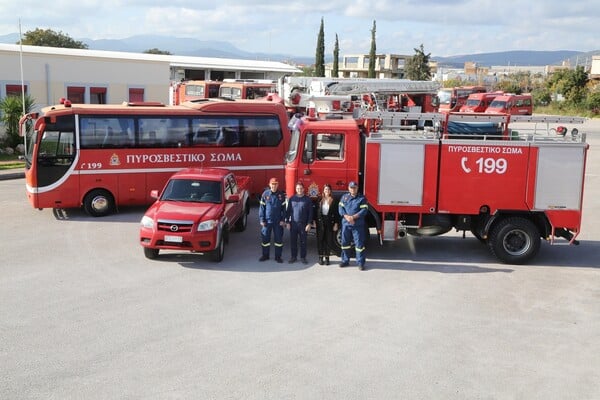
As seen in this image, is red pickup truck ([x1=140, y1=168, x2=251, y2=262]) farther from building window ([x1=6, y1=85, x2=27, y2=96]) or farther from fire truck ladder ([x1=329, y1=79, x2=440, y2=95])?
building window ([x1=6, y1=85, x2=27, y2=96])

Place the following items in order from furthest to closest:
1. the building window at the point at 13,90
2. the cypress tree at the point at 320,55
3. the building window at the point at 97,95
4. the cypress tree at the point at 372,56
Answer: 1. the cypress tree at the point at 372,56
2. the cypress tree at the point at 320,55
3. the building window at the point at 97,95
4. the building window at the point at 13,90

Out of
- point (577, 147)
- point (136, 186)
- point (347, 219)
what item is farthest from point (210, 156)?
point (577, 147)

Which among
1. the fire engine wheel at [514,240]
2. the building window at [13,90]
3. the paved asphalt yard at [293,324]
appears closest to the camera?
the paved asphalt yard at [293,324]

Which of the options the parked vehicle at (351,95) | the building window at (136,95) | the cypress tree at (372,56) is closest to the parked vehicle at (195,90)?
the building window at (136,95)

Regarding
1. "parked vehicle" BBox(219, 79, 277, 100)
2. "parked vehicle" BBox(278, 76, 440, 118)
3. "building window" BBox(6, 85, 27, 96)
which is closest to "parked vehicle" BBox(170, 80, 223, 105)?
"parked vehicle" BBox(219, 79, 277, 100)

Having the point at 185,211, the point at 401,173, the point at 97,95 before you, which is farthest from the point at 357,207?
the point at 97,95

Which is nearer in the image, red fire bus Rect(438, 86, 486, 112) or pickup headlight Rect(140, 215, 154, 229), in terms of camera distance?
pickup headlight Rect(140, 215, 154, 229)

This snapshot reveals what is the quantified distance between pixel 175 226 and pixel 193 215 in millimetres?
417

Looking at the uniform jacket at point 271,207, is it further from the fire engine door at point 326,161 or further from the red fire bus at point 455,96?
the red fire bus at point 455,96

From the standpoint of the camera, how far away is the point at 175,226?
474 inches

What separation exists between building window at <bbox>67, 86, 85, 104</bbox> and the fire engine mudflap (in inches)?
902

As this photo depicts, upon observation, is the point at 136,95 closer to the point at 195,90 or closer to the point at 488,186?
the point at 195,90

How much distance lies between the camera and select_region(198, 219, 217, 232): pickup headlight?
1208 cm

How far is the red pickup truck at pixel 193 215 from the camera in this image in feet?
39.5
